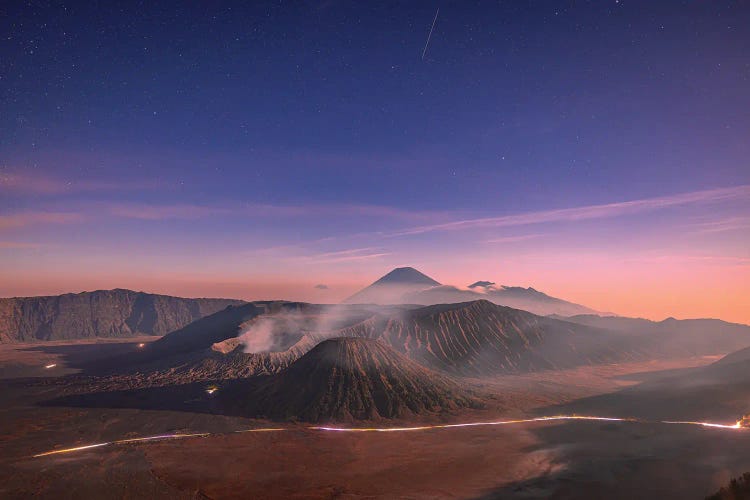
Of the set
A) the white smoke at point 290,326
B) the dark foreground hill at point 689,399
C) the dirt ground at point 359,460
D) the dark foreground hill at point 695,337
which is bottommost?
the dark foreground hill at point 695,337

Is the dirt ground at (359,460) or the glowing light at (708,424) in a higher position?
the dirt ground at (359,460)

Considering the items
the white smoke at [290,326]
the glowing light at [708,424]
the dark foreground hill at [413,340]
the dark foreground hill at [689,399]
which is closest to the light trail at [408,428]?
the glowing light at [708,424]

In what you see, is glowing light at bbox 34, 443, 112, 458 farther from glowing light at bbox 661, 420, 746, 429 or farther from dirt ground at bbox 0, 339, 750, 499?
glowing light at bbox 661, 420, 746, 429

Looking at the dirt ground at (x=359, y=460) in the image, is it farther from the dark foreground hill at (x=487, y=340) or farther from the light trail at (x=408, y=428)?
the dark foreground hill at (x=487, y=340)

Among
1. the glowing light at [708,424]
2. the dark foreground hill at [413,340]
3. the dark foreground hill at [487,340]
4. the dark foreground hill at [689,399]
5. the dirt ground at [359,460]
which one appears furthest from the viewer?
the dark foreground hill at [487,340]

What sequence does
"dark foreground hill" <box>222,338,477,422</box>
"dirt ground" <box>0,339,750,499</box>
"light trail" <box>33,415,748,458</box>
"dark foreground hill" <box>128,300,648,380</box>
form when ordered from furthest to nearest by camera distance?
"dark foreground hill" <box>128,300,648,380</box> → "dark foreground hill" <box>222,338,477,422</box> → "light trail" <box>33,415,748,458</box> → "dirt ground" <box>0,339,750,499</box>

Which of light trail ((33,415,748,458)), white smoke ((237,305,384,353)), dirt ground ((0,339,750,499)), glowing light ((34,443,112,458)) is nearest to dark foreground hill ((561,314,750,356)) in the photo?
white smoke ((237,305,384,353))
